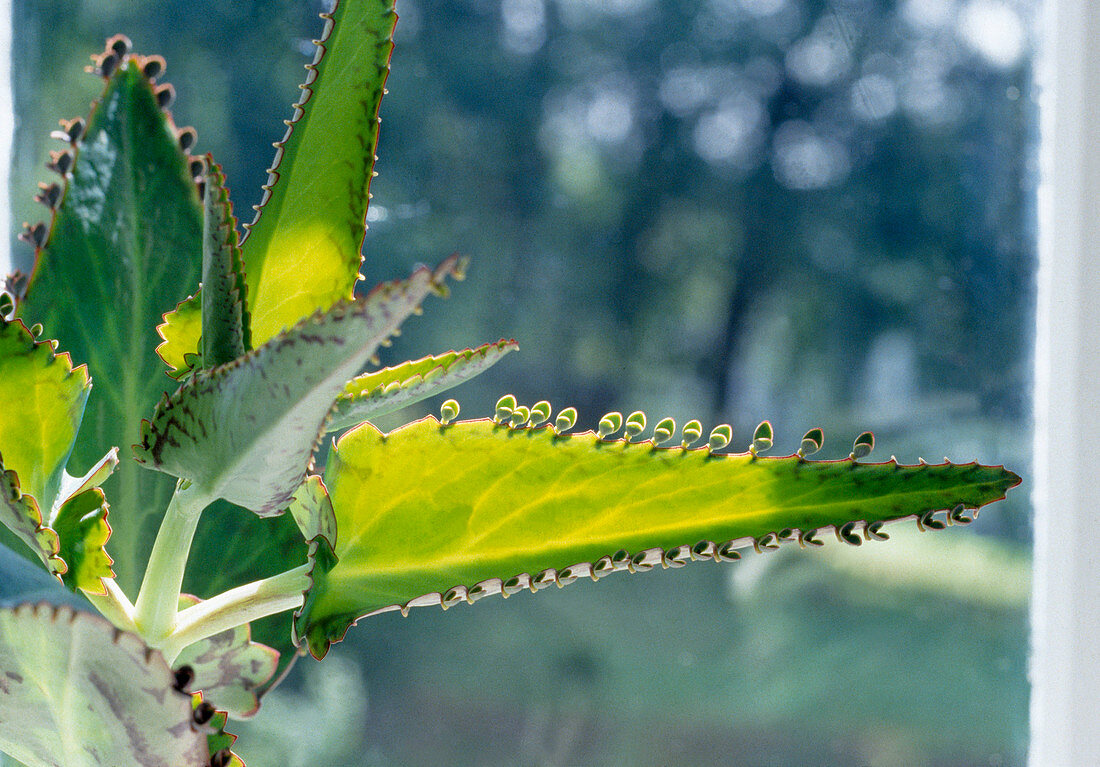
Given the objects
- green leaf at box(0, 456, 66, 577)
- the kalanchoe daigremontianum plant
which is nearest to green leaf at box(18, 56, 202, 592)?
the kalanchoe daigremontianum plant

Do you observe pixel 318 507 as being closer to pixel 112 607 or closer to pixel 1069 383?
pixel 112 607

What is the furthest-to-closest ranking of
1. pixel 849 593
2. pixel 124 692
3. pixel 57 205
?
pixel 849 593 < pixel 57 205 < pixel 124 692

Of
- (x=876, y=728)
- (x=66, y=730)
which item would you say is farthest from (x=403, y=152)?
(x=876, y=728)

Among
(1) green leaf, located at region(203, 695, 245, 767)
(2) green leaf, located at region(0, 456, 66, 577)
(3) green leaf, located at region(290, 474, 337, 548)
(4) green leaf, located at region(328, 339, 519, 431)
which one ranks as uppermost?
(4) green leaf, located at region(328, 339, 519, 431)

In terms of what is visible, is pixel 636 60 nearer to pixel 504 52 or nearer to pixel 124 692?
pixel 504 52

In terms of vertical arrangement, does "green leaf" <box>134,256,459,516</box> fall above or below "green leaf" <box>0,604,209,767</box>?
above

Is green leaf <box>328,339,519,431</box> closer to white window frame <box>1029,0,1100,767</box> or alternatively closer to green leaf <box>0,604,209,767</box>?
green leaf <box>0,604,209,767</box>

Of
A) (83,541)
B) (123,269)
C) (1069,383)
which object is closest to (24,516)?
(83,541)
